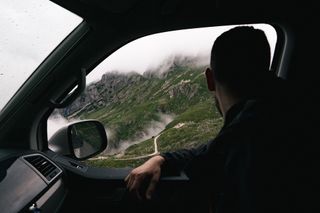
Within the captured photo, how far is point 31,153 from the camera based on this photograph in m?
2.54

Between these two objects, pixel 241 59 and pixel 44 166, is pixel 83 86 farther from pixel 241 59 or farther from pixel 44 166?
pixel 241 59

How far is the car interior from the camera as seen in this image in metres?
2.39

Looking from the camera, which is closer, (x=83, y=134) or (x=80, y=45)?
(x=80, y=45)

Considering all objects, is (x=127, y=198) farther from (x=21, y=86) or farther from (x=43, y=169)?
(x=21, y=86)

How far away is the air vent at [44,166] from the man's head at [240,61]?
3.85 ft

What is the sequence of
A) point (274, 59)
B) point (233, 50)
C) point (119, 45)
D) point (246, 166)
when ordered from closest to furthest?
point (246, 166)
point (233, 50)
point (119, 45)
point (274, 59)

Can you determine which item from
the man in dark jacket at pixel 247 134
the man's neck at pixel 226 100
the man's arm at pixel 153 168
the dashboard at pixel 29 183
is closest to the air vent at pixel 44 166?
the dashboard at pixel 29 183

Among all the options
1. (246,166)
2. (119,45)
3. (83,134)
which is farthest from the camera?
(83,134)

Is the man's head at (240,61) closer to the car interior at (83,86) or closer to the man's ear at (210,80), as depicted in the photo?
the man's ear at (210,80)

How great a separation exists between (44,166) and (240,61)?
1.41 metres

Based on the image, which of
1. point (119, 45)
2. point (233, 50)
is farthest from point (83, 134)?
point (233, 50)

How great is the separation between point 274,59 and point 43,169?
207 cm

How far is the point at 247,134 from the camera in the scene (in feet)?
4.84

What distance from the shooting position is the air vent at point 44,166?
237 centimetres
